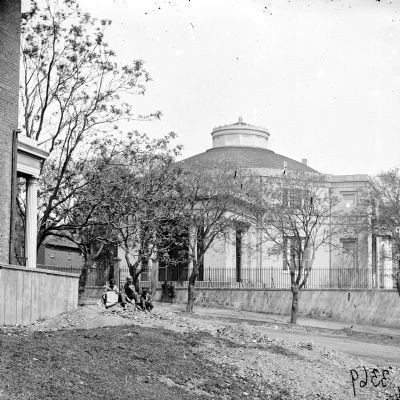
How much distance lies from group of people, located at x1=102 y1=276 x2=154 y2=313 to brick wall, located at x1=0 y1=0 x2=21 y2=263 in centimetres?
305

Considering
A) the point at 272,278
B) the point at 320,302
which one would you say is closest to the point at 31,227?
the point at 320,302

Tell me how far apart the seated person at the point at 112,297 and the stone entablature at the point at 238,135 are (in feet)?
124

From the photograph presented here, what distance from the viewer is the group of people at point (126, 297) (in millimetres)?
23906

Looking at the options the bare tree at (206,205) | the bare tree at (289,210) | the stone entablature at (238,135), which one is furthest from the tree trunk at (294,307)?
the stone entablature at (238,135)

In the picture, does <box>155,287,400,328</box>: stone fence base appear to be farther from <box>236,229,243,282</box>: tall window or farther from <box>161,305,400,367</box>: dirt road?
<box>236,229,243,282</box>: tall window

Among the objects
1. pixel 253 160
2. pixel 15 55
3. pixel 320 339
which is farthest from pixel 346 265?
pixel 15 55

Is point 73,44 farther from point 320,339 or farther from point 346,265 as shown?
point 346,265

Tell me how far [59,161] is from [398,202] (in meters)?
22.0

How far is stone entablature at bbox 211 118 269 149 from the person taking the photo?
61369 millimetres

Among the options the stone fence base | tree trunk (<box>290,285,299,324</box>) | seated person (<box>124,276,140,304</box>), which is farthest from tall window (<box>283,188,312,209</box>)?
seated person (<box>124,276,140,304</box>)

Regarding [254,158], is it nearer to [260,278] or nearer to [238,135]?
[238,135]

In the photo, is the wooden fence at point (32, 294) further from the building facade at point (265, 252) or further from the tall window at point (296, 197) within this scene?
the tall window at point (296, 197)

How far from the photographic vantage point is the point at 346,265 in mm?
55125

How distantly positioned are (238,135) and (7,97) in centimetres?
3832
